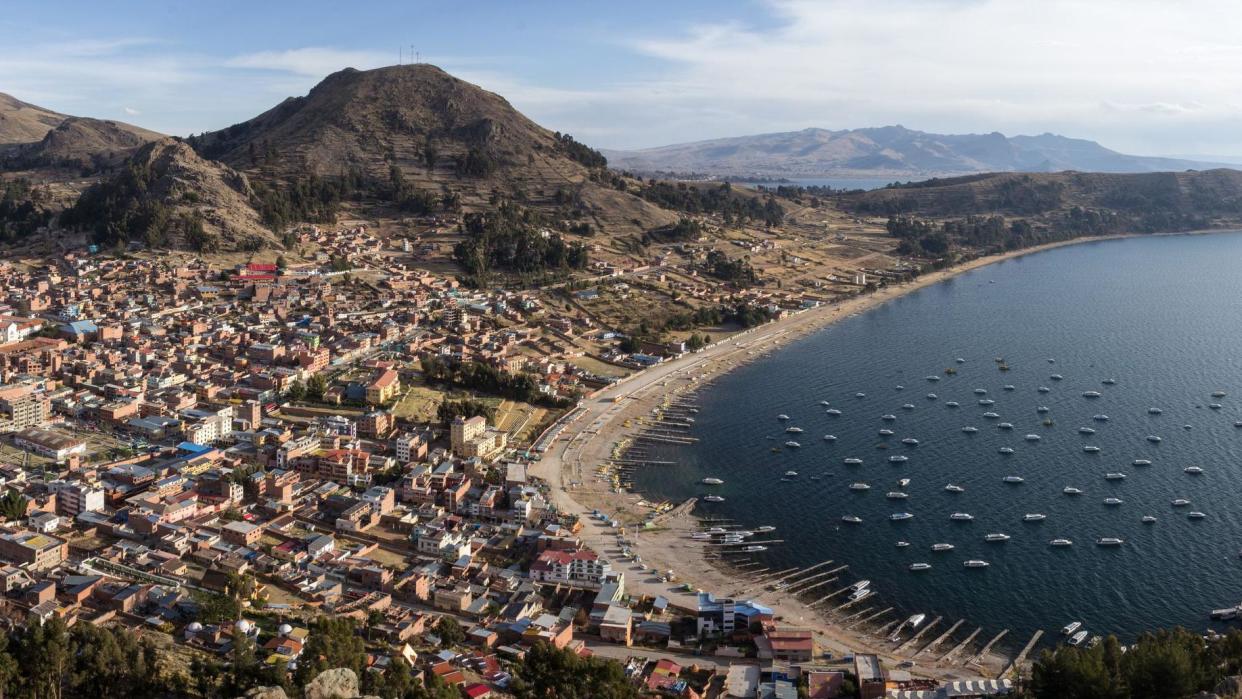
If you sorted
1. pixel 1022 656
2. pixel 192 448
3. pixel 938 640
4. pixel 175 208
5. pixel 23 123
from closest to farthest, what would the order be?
pixel 1022 656 → pixel 938 640 → pixel 192 448 → pixel 175 208 → pixel 23 123

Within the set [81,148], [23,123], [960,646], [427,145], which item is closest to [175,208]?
[427,145]

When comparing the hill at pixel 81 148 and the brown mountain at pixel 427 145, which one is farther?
the hill at pixel 81 148

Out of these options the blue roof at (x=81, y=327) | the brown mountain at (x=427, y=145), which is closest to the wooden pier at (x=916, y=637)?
the blue roof at (x=81, y=327)

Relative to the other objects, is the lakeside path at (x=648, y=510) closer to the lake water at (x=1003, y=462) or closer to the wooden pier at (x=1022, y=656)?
the wooden pier at (x=1022, y=656)

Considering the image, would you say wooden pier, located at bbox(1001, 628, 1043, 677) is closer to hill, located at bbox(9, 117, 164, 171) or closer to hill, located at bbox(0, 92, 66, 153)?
hill, located at bbox(9, 117, 164, 171)

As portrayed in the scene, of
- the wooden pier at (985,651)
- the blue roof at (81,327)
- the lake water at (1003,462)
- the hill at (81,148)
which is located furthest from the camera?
the hill at (81,148)

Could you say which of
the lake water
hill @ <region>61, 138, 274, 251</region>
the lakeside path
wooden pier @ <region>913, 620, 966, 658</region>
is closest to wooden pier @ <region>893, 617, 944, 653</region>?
the lakeside path

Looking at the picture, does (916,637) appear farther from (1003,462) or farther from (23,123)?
(23,123)
